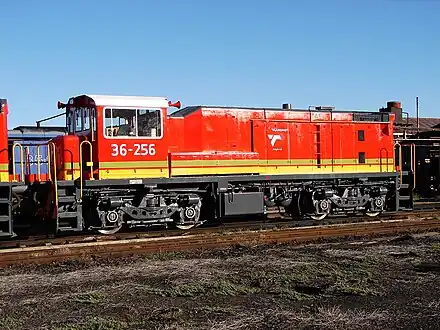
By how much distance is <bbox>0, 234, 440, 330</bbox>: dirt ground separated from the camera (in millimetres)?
5719

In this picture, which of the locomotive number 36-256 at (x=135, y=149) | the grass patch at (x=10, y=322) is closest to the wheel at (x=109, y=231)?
the locomotive number 36-256 at (x=135, y=149)

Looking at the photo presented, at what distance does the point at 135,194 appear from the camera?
537 inches

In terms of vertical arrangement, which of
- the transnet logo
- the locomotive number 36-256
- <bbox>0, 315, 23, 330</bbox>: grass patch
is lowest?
<bbox>0, 315, 23, 330</bbox>: grass patch

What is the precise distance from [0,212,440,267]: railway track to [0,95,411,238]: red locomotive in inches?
37.1

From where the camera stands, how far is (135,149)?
1345 cm

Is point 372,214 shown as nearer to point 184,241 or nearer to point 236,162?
point 236,162

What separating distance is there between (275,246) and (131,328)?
6.08 m

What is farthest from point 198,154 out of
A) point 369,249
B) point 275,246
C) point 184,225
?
point 369,249

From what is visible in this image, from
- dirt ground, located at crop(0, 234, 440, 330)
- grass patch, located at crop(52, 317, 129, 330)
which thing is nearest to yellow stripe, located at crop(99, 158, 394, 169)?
dirt ground, located at crop(0, 234, 440, 330)

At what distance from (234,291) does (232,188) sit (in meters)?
7.69

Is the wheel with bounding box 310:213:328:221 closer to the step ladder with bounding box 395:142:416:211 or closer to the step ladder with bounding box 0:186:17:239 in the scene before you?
the step ladder with bounding box 395:142:416:211

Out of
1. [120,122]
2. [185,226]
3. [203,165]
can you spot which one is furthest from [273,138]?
[120,122]

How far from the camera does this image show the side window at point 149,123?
1348 cm

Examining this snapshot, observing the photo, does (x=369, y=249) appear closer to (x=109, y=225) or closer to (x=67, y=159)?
(x=109, y=225)
